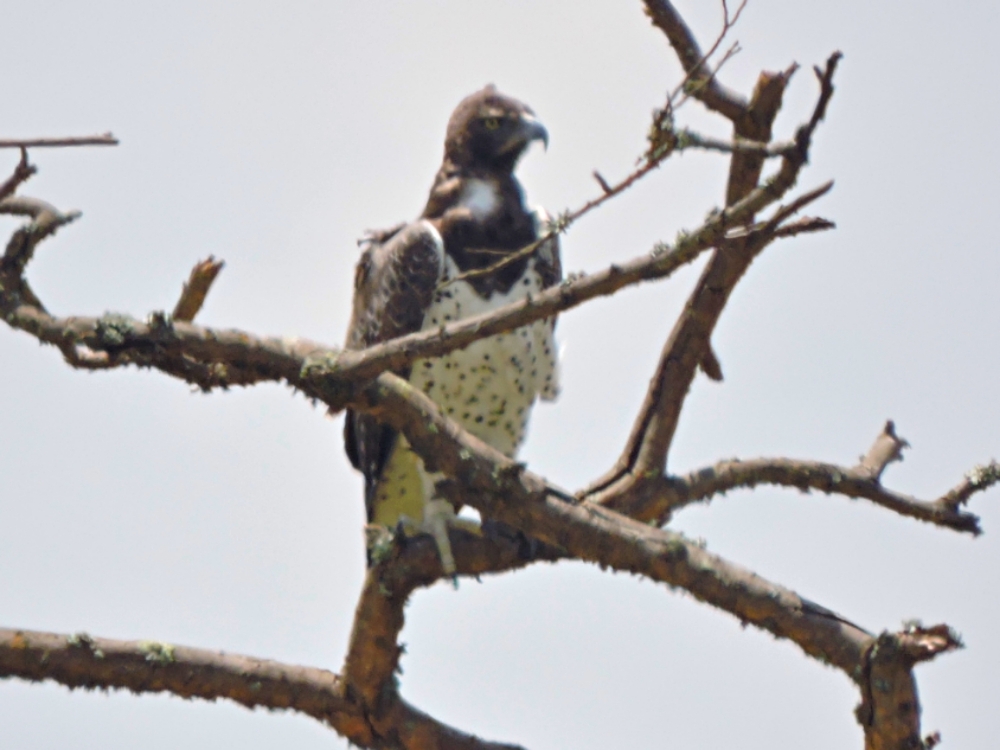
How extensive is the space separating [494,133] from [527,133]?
189 millimetres

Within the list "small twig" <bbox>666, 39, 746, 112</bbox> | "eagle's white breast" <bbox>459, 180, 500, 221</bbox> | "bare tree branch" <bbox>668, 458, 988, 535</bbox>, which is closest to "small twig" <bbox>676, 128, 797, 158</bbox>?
"small twig" <bbox>666, 39, 746, 112</bbox>

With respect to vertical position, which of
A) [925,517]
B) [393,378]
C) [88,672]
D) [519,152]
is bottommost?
[88,672]

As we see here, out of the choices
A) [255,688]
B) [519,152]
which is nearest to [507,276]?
[519,152]

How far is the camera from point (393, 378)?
14.8ft

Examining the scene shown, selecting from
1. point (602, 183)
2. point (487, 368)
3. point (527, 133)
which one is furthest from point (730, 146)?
point (527, 133)

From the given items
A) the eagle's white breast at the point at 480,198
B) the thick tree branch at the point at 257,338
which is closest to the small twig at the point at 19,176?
the thick tree branch at the point at 257,338

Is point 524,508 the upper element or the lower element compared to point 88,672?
upper

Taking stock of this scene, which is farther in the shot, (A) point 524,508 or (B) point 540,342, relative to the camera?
(B) point 540,342

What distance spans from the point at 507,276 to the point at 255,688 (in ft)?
9.12

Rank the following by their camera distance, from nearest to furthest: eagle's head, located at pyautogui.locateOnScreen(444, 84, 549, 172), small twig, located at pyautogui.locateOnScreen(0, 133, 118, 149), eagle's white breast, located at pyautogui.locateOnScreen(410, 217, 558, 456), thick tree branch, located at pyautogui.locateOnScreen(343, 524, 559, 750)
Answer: small twig, located at pyautogui.locateOnScreen(0, 133, 118, 149), thick tree branch, located at pyautogui.locateOnScreen(343, 524, 559, 750), eagle's white breast, located at pyautogui.locateOnScreen(410, 217, 558, 456), eagle's head, located at pyautogui.locateOnScreen(444, 84, 549, 172)

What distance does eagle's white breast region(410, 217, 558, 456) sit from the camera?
23.1 ft

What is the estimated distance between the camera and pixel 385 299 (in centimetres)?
731

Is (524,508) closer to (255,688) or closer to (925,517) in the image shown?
(255,688)

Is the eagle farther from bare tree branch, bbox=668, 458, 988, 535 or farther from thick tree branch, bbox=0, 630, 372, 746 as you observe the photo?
thick tree branch, bbox=0, 630, 372, 746
